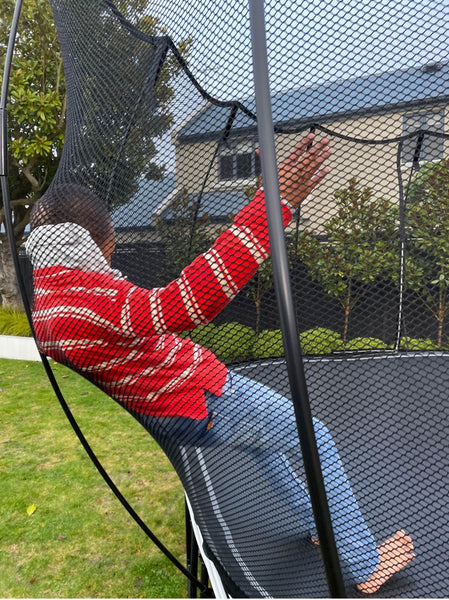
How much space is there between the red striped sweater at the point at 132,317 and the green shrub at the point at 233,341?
0.03 meters

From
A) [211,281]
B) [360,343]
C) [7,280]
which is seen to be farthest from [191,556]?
[7,280]

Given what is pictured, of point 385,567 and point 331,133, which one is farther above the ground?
point 331,133

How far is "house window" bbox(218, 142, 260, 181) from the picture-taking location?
78 centimetres

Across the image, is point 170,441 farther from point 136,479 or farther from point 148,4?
point 136,479

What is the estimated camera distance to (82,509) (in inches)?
90.1

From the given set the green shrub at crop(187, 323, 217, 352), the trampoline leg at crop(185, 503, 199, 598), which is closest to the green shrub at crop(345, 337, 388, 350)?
the green shrub at crop(187, 323, 217, 352)

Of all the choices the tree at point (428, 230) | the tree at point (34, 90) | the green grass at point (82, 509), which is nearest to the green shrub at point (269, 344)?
the tree at point (428, 230)

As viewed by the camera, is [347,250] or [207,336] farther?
[207,336]

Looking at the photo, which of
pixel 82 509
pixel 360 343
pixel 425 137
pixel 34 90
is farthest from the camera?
pixel 34 90

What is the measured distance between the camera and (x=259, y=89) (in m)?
0.61

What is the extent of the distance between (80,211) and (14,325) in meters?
5.02

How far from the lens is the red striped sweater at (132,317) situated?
0.75 metres

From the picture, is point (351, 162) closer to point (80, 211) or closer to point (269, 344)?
point (269, 344)

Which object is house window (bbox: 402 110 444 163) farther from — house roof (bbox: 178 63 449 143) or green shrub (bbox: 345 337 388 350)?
green shrub (bbox: 345 337 388 350)
